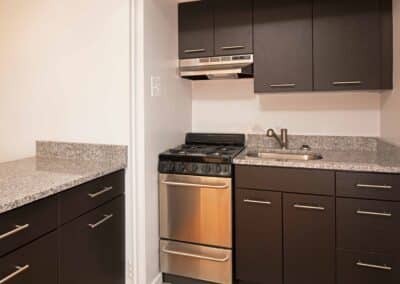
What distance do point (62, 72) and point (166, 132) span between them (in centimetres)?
80

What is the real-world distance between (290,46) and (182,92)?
90 cm

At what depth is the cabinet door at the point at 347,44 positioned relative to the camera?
7.17ft

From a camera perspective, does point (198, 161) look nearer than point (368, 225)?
No

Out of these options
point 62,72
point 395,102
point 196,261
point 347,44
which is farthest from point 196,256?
point 347,44

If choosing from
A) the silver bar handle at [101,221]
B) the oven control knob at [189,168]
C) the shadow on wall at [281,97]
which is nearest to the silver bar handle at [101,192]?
the silver bar handle at [101,221]

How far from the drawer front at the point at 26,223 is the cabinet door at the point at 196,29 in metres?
1.59

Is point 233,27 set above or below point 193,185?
above

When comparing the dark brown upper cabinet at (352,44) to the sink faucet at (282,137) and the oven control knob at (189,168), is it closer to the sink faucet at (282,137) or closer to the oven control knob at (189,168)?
the sink faucet at (282,137)

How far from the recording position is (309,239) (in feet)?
6.71

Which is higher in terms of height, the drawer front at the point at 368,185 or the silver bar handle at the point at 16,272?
the drawer front at the point at 368,185

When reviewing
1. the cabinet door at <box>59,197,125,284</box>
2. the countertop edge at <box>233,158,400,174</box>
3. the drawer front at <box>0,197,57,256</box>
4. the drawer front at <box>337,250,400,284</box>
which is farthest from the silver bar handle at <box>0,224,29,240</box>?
the drawer front at <box>337,250,400,284</box>

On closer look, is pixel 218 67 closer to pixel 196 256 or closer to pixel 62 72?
pixel 62 72

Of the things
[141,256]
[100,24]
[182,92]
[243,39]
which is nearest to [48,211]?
[141,256]

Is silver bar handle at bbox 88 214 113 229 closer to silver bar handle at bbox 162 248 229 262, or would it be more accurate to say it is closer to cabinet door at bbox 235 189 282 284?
silver bar handle at bbox 162 248 229 262
